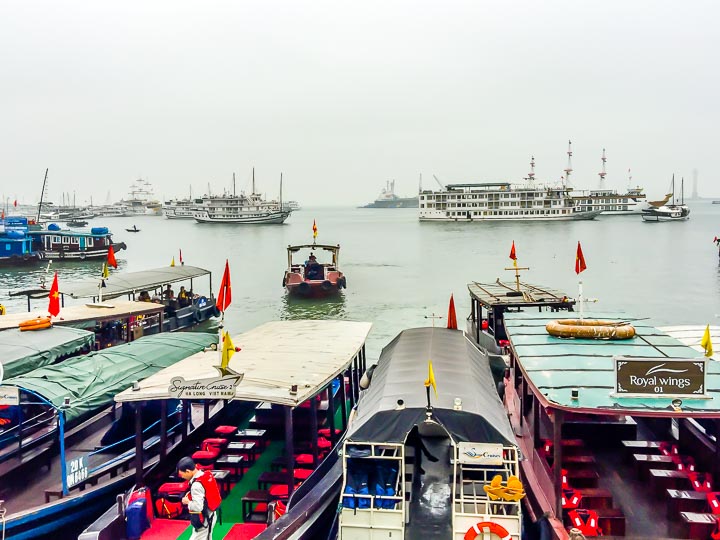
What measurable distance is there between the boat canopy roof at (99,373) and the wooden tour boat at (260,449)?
1.02m

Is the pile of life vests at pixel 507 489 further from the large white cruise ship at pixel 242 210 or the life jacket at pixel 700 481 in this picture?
the large white cruise ship at pixel 242 210

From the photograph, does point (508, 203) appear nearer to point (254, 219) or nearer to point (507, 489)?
point (254, 219)

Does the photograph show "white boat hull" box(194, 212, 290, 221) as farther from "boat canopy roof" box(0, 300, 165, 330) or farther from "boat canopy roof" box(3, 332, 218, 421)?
"boat canopy roof" box(3, 332, 218, 421)

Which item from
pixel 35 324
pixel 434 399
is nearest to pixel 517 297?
pixel 434 399

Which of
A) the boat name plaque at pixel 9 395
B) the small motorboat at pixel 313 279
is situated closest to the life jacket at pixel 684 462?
the boat name plaque at pixel 9 395

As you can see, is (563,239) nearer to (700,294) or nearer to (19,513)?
(700,294)

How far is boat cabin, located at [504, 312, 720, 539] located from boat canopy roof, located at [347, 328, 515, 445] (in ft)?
2.12

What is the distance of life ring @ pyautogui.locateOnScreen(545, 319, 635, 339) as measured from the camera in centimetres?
915

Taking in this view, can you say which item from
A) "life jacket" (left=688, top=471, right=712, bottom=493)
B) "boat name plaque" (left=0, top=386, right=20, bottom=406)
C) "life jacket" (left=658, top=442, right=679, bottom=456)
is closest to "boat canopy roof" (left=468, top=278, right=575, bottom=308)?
"life jacket" (left=658, top=442, right=679, bottom=456)

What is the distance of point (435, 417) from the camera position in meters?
6.68

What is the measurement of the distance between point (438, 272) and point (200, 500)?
4209 cm

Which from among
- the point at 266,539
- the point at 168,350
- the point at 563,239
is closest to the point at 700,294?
the point at 168,350

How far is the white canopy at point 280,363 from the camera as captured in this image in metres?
7.64

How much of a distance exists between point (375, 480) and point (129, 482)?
3.95m
